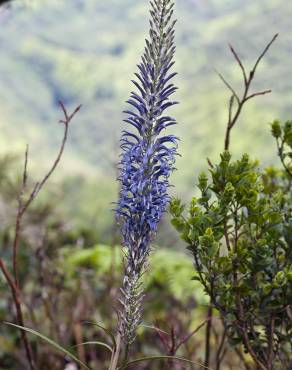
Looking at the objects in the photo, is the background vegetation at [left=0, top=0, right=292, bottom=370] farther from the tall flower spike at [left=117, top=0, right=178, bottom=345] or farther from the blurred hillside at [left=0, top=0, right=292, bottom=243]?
the tall flower spike at [left=117, top=0, right=178, bottom=345]

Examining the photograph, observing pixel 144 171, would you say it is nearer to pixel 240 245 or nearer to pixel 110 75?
pixel 240 245

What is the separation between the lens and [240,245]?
1.42m

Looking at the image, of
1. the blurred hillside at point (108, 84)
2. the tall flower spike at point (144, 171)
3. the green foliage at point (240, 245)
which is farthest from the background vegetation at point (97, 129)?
the tall flower spike at point (144, 171)

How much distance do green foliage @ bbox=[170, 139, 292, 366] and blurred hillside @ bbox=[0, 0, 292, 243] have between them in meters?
5.70

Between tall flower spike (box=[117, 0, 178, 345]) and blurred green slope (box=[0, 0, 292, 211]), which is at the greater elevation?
blurred green slope (box=[0, 0, 292, 211])

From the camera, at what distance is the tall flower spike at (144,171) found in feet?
3.59

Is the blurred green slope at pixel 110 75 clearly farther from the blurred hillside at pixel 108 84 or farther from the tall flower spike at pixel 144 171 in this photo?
the tall flower spike at pixel 144 171

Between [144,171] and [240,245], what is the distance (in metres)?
0.41

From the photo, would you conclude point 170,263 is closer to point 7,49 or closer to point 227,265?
point 227,265

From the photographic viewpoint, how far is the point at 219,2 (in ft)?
60.7

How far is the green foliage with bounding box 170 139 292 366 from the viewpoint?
4.12ft

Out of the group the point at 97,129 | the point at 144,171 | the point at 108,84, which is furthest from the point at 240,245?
the point at 108,84

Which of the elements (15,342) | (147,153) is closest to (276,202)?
(147,153)

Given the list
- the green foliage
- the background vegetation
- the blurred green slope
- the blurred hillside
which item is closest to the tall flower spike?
the green foliage
